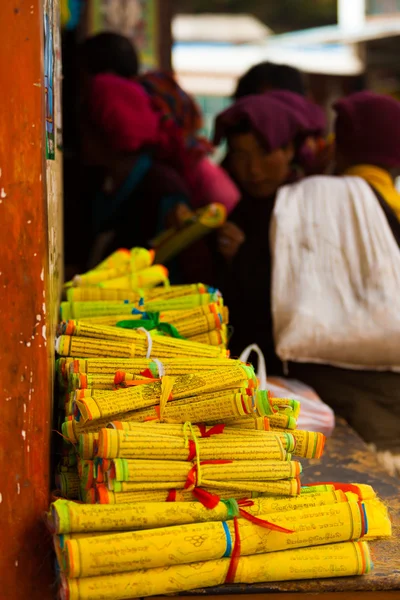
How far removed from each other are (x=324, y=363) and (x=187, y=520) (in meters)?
1.15

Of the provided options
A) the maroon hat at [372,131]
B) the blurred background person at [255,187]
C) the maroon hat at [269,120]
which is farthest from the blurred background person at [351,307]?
the maroon hat at [269,120]

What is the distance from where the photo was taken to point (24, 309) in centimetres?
141

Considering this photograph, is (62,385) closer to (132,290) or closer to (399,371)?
(132,290)

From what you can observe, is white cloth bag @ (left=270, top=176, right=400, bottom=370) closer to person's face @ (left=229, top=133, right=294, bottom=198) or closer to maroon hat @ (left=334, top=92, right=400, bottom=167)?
maroon hat @ (left=334, top=92, right=400, bottom=167)

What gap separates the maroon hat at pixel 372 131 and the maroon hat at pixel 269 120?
213 mm

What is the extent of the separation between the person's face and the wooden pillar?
177 cm

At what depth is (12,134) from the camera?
1372 mm

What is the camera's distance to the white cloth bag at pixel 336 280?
2.33m

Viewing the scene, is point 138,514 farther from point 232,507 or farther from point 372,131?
point 372,131

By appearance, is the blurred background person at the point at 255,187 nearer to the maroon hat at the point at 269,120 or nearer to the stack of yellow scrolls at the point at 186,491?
the maroon hat at the point at 269,120

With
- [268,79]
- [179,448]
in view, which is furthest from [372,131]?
[179,448]

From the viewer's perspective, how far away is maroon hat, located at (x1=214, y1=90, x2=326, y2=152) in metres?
3.04

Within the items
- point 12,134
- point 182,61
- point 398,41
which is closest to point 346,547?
point 12,134


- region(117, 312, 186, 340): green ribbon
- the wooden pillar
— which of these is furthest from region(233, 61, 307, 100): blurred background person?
the wooden pillar
